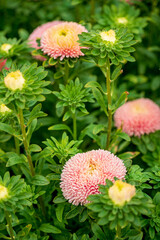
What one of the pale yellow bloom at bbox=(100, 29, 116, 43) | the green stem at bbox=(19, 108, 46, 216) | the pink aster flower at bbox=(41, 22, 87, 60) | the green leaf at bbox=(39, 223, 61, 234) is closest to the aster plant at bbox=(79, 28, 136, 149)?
the pale yellow bloom at bbox=(100, 29, 116, 43)

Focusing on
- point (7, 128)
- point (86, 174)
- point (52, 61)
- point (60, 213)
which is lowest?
point (60, 213)

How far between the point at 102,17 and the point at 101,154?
4.88ft

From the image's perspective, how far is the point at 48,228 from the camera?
1.77 m

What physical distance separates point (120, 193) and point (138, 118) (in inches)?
44.0

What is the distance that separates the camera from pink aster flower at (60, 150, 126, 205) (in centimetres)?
151

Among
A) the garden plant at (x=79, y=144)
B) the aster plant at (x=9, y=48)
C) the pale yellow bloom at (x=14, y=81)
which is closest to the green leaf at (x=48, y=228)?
the garden plant at (x=79, y=144)

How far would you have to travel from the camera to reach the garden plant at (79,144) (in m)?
1.47

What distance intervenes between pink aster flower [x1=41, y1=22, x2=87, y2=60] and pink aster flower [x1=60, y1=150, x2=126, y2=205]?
2.16ft

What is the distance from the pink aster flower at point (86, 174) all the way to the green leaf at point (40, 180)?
0.14 m

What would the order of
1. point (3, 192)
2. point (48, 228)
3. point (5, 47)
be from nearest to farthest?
point (3, 192) → point (48, 228) → point (5, 47)

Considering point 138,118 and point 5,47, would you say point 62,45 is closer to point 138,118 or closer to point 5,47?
point 5,47

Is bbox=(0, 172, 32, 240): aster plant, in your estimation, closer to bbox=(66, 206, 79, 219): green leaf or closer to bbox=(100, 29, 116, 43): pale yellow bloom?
bbox=(66, 206, 79, 219): green leaf

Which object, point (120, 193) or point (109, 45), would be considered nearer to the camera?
point (120, 193)

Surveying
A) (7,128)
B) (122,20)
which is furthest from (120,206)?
(122,20)
